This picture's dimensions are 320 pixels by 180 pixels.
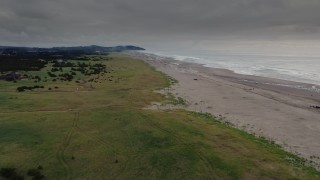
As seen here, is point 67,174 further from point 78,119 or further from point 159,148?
point 78,119

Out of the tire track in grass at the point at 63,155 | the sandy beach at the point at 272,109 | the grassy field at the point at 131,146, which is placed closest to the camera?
the tire track in grass at the point at 63,155

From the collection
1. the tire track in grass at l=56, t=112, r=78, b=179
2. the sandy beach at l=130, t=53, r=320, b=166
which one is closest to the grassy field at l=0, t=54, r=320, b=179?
the tire track in grass at l=56, t=112, r=78, b=179

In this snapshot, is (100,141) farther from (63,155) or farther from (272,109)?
(272,109)

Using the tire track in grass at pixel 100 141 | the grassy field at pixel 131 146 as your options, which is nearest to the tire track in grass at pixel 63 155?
the grassy field at pixel 131 146

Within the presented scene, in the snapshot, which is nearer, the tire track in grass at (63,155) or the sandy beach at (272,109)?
the tire track in grass at (63,155)

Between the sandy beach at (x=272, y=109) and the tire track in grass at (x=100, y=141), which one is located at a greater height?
the sandy beach at (x=272, y=109)

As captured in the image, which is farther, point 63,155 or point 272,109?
point 272,109

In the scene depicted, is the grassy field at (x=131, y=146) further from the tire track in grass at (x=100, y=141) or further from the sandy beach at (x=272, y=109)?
the sandy beach at (x=272, y=109)

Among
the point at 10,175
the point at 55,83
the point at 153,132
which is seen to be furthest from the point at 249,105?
the point at 55,83

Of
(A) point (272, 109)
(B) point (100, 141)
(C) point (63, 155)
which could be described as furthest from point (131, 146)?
(A) point (272, 109)

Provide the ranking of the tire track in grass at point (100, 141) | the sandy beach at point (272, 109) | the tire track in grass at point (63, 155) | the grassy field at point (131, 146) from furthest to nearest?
the sandy beach at point (272, 109) < the tire track in grass at point (100, 141) < the grassy field at point (131, 146) < the tire track in grass at point (63, 155)
